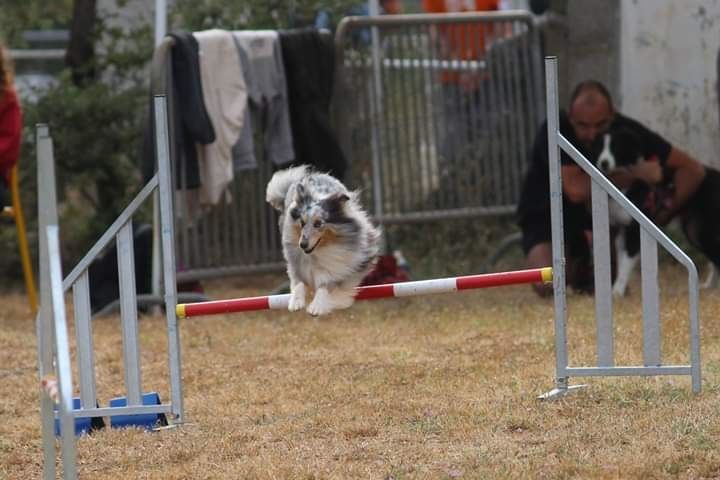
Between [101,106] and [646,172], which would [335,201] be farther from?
[101,106]

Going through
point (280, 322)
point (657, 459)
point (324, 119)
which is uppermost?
point (324, 119)

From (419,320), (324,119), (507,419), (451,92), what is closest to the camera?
(507,419)

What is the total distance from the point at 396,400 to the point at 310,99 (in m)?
3.46

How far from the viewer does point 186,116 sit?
340 inches

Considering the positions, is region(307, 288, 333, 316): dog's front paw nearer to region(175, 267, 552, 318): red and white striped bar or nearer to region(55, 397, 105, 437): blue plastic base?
region(175, 267, 552, 318): red and white striped bar

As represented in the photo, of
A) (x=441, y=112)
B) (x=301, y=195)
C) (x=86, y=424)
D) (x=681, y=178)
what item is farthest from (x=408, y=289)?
(x=441, y=112)

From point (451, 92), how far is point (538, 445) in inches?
209

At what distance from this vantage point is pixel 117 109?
10.1 metres

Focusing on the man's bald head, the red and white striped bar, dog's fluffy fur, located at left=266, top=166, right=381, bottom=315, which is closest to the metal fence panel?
the man's bald head

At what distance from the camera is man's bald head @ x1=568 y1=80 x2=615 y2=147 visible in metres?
8.73

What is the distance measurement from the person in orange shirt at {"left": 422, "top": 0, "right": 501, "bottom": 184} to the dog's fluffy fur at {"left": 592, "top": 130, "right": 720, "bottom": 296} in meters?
1.42

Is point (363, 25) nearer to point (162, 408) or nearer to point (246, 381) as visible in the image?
point (246, 381)

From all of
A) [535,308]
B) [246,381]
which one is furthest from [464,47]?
[246,381]

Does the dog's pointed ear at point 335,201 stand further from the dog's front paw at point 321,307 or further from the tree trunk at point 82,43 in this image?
the tree trunk at point 82,43
